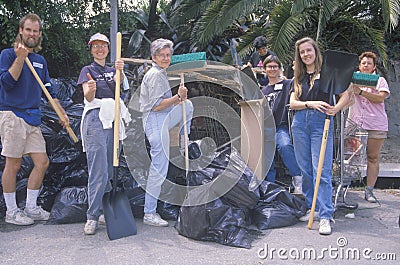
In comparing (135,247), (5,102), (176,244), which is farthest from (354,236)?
(5,102)

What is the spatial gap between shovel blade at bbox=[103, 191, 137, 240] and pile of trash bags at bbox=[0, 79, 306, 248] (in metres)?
0.42

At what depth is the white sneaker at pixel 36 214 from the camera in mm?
3971

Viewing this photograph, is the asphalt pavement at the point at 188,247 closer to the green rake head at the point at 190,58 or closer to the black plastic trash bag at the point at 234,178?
the black plastic trash bag at the point at 234,178

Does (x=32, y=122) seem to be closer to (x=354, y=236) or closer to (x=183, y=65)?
(x=183, y=65)

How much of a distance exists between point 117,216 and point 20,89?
139cm

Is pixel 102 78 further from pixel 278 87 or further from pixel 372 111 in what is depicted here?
pixel 372 111

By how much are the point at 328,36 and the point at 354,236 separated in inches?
250

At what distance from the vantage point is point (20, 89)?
3.78 meters

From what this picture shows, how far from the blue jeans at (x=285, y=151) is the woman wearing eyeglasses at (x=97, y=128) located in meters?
1.75

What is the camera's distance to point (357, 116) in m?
4.75

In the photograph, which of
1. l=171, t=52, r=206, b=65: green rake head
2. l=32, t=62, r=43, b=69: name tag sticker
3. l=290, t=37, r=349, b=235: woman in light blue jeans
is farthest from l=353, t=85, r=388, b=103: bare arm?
l=32, t=62, r=43, b=69: name tag sticker

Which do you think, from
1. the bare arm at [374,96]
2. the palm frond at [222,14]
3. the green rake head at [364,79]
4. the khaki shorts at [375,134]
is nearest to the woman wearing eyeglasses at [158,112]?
the green rake head at [364,79]

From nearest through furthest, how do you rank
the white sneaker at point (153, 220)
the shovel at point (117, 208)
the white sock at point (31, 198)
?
1. the shovel at point (117, 208)
2. the white sneaker at point (153, 220)
3. the white sock at point (31, 198)

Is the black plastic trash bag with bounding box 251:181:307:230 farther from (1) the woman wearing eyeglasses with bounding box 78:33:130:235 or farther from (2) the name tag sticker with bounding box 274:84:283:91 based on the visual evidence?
(1) the woman wearing eyeglasses with bounding box 78:33:130:235
